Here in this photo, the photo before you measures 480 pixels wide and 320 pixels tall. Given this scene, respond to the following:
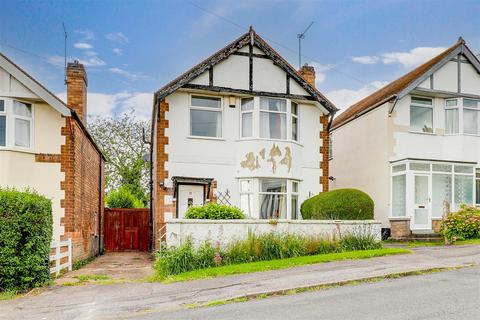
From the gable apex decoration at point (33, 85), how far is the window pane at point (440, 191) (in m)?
15.0

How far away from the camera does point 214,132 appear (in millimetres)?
18359

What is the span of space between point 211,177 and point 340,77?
898 cm

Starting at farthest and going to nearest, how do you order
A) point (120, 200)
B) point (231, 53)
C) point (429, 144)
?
point (120, 200), point (429, 144), point (231, 53)

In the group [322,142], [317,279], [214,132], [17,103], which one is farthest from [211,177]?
[317,279]

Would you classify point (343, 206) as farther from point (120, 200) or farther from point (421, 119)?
point (120, 200)

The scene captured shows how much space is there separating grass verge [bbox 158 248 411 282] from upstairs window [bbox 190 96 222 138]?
6.82m

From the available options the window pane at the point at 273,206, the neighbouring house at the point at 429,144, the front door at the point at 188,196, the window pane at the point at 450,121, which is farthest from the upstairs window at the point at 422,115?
the front door at the point at 188,196

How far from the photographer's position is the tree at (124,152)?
3506 centimetres

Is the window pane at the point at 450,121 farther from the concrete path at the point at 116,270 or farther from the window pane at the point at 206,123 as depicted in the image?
the concrete path at the point at 116,270

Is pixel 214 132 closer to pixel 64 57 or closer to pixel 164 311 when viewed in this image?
pixel 64 57

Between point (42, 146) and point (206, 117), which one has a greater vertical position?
point (206, 117)

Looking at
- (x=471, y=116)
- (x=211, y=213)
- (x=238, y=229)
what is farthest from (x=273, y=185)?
(x=471, y=116)

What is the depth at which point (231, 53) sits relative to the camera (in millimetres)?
18125

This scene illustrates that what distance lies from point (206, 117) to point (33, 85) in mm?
6228
